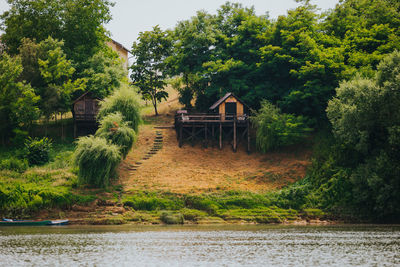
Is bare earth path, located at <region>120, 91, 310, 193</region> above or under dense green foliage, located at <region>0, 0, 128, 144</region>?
under

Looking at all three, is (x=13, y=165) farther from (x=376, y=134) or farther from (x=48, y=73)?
(x=376, y=134)

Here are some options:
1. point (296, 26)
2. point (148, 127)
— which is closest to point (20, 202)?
point (148, 127)

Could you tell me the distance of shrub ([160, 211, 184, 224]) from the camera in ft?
120

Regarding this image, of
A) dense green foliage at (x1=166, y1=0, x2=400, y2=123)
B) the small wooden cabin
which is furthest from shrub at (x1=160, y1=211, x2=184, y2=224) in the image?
dense green foliage at (x1=166, y1=0, x2=400, y2=123)

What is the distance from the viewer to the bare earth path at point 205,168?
4109 centimetres

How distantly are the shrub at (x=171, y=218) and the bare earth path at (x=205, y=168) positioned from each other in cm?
307

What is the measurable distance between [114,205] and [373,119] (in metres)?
20.1

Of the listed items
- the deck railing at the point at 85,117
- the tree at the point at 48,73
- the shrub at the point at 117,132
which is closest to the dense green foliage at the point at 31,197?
the shrub at the point at 117,132

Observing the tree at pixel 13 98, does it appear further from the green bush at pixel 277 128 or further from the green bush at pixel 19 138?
the green bush at pixel 277 128

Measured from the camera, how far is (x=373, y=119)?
35.7 metres

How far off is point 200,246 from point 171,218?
41.1 ft

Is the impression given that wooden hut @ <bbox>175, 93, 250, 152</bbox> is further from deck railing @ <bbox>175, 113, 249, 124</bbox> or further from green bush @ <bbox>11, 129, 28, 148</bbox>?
green bush @ <bbox>11, 129, 28, 148</bbox>

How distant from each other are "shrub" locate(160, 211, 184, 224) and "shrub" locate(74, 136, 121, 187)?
18.8 feet

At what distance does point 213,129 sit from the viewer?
49219 millimetres
